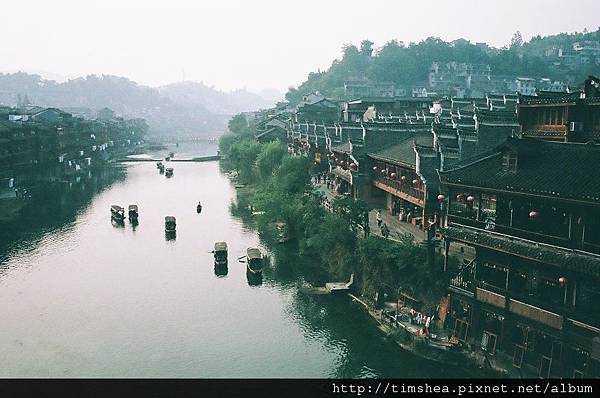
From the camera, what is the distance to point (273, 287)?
44.6 m

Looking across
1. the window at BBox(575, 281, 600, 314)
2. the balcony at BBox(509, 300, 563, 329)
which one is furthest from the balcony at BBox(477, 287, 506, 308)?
the window at BBox(575, 281, 600, 314)

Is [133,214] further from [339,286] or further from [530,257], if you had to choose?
[530,257]

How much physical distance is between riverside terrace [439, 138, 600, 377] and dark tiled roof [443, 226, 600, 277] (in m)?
0.04

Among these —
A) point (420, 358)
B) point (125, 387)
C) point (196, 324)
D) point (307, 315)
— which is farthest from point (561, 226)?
point (196, 324)

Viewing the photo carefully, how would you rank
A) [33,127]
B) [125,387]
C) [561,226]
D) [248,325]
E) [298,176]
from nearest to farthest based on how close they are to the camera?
[125,387], [561,226], [248,325], [298,176], [33,127]

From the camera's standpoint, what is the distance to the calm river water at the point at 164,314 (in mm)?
31241

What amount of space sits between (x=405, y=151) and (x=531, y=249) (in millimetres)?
23916

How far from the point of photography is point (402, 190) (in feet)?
152

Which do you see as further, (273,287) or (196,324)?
(273,287)

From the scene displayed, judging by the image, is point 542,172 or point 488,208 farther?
point 488,208

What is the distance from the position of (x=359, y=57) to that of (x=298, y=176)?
137472 millimetres

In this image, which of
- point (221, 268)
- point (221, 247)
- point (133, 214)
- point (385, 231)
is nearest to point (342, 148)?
point (221, 247)

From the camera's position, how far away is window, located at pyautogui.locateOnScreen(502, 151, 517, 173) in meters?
29.1

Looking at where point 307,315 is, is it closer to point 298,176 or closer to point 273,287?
point 273,287
